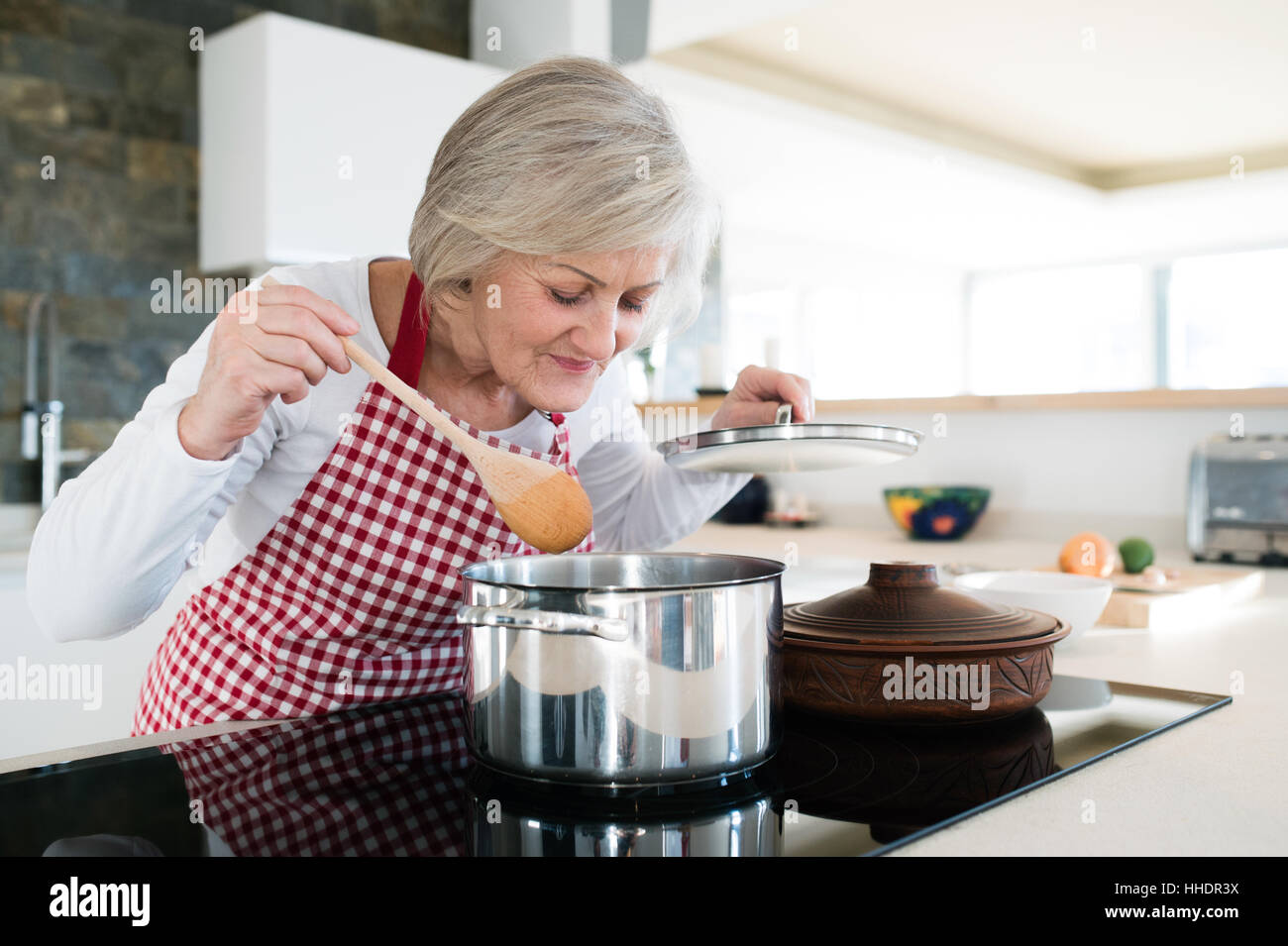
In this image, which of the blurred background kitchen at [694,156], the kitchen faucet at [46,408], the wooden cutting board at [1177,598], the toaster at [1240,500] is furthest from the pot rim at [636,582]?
the kitchen faucet at [46,408]

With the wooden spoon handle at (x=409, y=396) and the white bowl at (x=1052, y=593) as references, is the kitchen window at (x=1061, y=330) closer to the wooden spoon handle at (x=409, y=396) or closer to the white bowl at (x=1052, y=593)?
the white bowl at (x=1052, y=593)

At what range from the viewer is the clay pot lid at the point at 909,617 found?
0.74 metres

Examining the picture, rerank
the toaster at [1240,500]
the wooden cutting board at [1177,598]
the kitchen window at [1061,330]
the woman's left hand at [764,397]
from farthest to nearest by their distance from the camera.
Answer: the kitchen window at [1061,330], the toaster at [1240,500], the wooden cutting board at [1177,598], the woman's left hand at [764,397]

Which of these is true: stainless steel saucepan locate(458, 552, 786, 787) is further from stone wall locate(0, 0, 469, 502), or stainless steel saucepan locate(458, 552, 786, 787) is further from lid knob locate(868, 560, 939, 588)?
stone wall locate(0, 0, 469, 502)

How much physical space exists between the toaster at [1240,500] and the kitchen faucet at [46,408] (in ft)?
8.79

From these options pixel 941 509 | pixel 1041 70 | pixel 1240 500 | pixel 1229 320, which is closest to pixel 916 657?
pixel 1240 500

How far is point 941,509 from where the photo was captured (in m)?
2.25

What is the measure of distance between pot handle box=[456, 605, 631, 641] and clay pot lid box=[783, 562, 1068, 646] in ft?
0.76

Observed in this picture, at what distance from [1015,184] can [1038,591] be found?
4.90 m

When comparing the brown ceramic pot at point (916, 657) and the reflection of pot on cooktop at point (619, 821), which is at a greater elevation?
the brown ceramic pot at point (916, 657)

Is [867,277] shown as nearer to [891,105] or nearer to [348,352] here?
[891,105]

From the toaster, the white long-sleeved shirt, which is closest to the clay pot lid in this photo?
the white long-sleeved shirt

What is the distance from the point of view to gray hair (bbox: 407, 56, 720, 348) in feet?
2.91

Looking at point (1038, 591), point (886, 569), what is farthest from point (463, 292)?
point (1038, 591)
